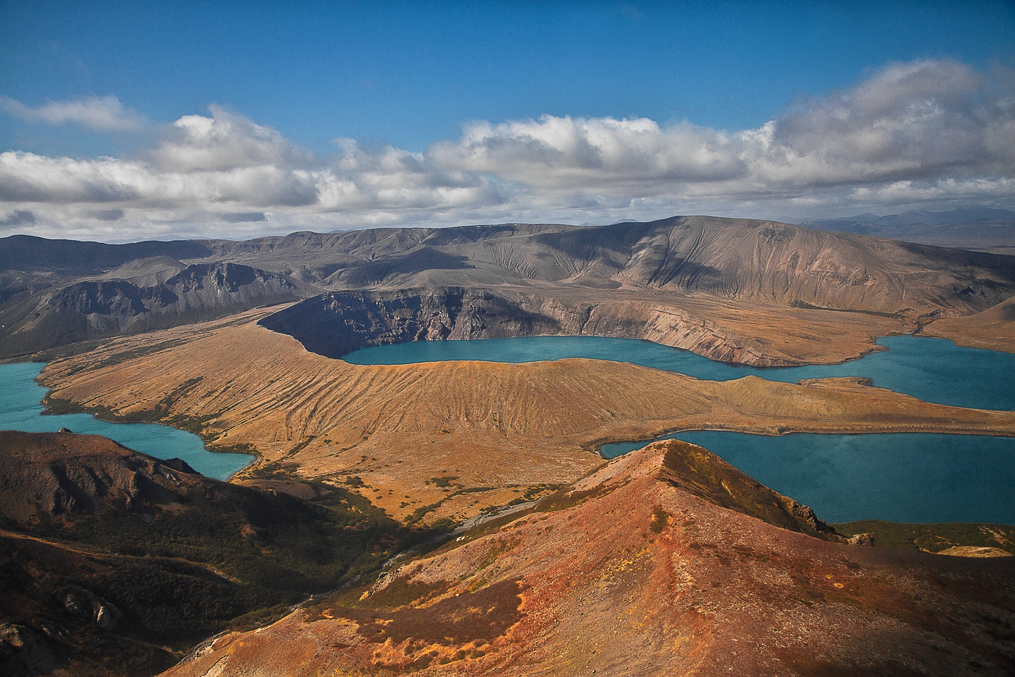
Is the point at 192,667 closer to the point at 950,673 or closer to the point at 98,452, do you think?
the point at 98,452

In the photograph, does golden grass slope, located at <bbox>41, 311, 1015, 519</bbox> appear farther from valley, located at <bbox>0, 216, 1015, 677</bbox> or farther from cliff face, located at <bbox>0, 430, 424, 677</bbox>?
cliff face, located at <bbox>0, 430, 424, 677</bbox>

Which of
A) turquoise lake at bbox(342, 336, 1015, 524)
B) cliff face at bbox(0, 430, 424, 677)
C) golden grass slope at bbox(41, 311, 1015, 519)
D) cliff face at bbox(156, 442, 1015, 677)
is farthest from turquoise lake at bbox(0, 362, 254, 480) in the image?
turquoise lake at bbox(342, 336, 1015, 524)

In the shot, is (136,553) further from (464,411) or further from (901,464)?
(901,464)

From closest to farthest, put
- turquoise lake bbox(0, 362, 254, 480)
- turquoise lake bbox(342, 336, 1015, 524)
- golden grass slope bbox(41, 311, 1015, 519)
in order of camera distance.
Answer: turquoise lake bbox(342, 336, 1015, 524) < golden grass slope bbox(41, 311, 1015, 519) < turquoise lake bbox(0, 362, 254, 480)

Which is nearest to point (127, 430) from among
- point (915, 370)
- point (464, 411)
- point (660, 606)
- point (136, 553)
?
point (464, 411)

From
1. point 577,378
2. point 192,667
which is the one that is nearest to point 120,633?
point 192,667

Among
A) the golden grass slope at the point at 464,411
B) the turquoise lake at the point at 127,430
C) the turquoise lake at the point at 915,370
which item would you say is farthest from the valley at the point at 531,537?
the turquoise lake at the point at 915,370
